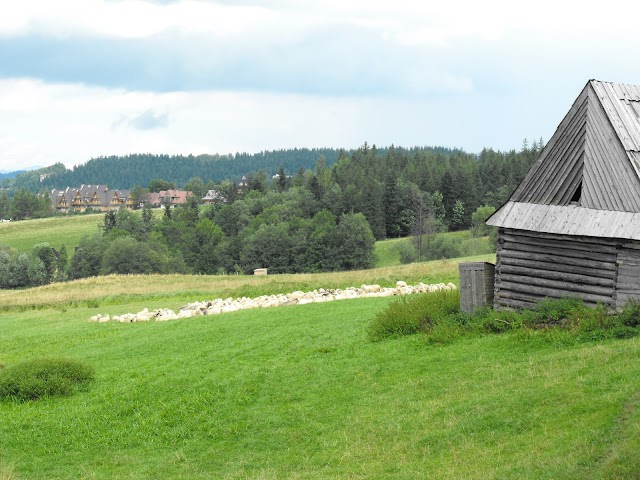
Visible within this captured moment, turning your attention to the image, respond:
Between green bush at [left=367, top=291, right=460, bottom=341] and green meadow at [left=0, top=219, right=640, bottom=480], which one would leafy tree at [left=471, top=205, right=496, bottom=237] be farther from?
green bush at [left=367, top=291, right=460, bottom=341]

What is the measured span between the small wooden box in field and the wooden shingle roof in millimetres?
1515

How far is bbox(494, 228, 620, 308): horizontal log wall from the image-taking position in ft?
67.3

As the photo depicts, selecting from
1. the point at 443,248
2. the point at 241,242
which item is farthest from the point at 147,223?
the point at 443,248

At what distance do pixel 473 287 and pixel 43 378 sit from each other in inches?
482

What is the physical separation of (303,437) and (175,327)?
14.8m

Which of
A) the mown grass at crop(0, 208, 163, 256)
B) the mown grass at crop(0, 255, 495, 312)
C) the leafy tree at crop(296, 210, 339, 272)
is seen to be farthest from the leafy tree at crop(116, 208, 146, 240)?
the mown grass at crop(0, 255, 495, 312)

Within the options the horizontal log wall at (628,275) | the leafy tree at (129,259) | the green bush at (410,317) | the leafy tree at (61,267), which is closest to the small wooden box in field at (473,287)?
the green bush at (410,317)

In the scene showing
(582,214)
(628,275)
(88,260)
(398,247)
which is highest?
(582,214)

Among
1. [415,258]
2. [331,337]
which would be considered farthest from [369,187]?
[331,337]

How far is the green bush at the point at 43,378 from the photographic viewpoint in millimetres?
21188

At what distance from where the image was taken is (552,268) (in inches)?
858

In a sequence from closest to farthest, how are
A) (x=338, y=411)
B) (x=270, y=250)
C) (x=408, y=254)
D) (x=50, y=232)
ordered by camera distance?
(x=338, y=411) → (x=408, y=254) → (x=270, y=250) → (x=50, y=232)

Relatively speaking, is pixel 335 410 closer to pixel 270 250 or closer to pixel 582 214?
pixel 582 214

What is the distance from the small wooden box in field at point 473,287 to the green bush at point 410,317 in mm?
618
